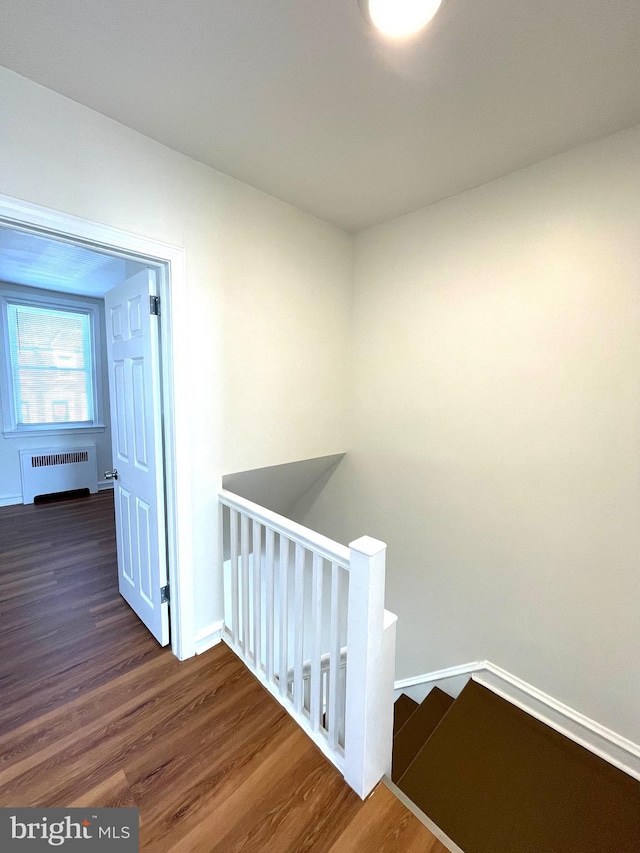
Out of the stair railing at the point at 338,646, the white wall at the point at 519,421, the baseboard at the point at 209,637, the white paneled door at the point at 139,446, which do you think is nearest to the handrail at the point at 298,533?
the stair railing at the point at 338,646

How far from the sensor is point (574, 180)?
5.56 ft

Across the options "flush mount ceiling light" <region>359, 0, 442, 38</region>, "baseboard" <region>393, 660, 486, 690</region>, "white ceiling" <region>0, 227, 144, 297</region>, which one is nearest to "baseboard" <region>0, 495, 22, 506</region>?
"white ceiling" <region>0, 227, 144, 297</region>

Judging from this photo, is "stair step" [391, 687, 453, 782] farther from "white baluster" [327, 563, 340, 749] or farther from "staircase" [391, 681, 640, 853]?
"white baluster" [327, 563, 340, 749]

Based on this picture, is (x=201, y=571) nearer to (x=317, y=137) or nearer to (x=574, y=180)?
(x=317, y=137)

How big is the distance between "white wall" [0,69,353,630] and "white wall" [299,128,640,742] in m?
0.43

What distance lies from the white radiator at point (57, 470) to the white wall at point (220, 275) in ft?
12.5

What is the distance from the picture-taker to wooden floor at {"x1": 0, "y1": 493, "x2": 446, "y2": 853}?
1.17 meters

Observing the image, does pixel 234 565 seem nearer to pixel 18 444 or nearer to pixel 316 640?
pixel 316 640

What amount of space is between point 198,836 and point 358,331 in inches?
106

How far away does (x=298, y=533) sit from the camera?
1.52 metres

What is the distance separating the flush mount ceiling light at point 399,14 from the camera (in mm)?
1000

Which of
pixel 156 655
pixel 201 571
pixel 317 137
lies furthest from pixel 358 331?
pixel 156 655

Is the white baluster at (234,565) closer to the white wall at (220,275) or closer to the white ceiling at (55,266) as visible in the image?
the white wall at (220,275)

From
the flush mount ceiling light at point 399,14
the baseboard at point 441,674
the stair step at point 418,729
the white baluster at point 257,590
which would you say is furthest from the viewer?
the baseboard at point 441,674
